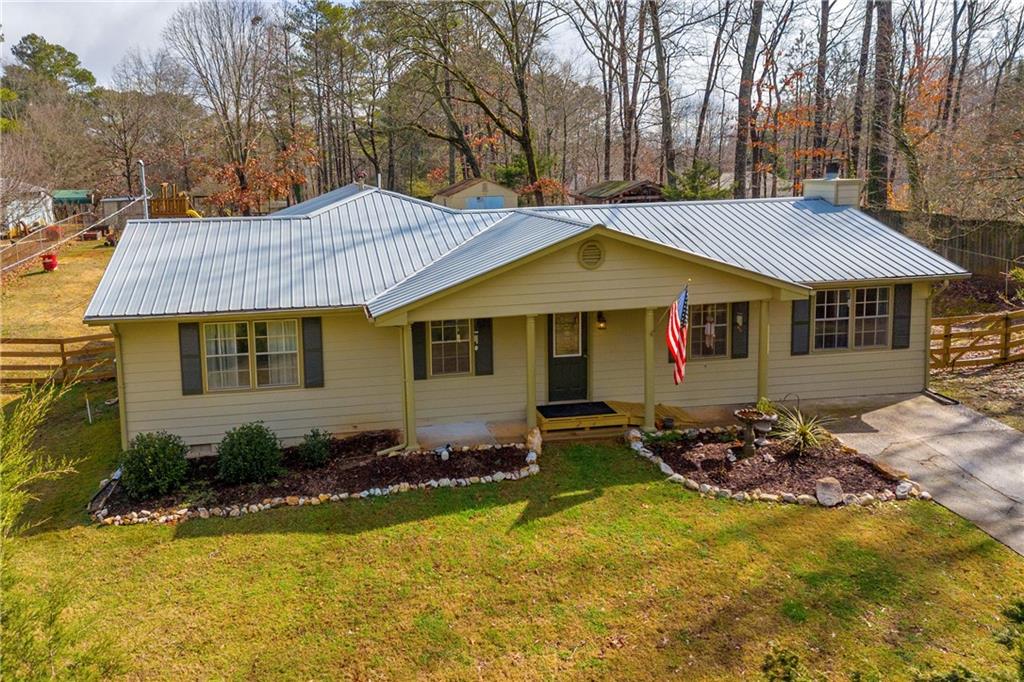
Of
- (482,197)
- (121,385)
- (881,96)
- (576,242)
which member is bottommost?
(121,385)

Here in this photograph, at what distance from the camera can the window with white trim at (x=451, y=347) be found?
13344 mm

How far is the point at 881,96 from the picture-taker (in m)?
26.4

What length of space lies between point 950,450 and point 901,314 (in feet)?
11.1

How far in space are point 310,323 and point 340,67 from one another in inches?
1192

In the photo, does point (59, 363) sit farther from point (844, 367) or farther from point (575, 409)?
point (844, 367)

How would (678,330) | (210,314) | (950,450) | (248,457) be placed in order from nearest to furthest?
(248,457) → (678,330) → (210,314) → (950,450)

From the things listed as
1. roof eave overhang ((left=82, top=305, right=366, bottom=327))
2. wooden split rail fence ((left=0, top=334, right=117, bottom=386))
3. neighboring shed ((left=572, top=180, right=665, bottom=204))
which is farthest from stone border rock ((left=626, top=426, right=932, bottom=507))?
neighboring shed ((left=572, top=180, right=665, bottom=204))

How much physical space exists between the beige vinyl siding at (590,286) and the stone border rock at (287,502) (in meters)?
2.54

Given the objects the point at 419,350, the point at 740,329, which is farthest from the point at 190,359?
the point at 740,329

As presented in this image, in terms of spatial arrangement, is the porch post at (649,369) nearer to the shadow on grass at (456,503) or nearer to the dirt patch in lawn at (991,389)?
the shadow on grass at (456,503)

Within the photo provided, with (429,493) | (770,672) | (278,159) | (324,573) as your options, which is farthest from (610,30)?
(770,672)

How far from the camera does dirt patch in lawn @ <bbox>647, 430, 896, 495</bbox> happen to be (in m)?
10.8

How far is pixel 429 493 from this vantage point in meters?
10.9

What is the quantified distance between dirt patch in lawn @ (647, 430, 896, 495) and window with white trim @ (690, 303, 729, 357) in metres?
2.36
